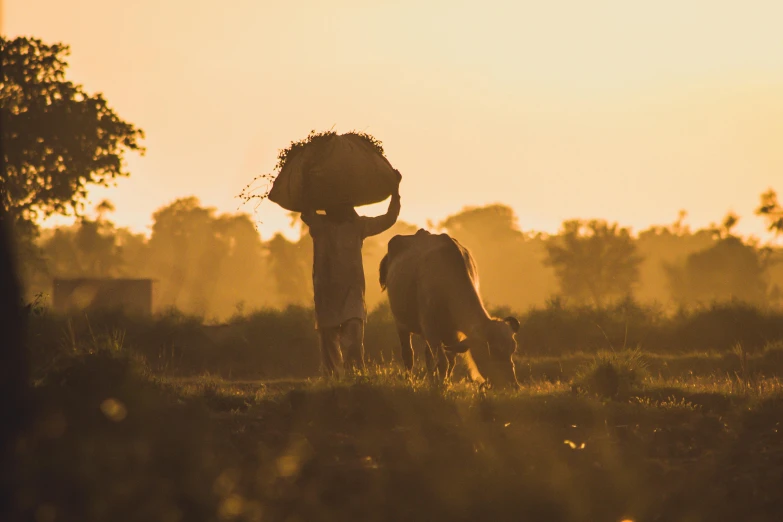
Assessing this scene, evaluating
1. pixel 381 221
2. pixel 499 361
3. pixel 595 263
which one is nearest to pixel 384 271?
pixel 381 221

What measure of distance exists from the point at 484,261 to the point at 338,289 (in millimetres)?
90878

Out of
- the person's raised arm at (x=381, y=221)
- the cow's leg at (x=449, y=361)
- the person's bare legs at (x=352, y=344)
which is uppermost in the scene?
the person's raised arm at (x=381, y=221)

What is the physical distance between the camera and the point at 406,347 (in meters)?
14.6

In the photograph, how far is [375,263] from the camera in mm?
103750

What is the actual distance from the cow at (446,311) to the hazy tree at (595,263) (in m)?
57.5

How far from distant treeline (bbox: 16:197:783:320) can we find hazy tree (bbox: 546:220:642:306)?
0.26 feet

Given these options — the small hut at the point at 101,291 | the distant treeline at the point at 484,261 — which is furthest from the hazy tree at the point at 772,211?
the small hut at the point at 101,291

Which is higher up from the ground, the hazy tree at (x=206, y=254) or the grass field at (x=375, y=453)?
the hazy tree at (x=206, y=254)

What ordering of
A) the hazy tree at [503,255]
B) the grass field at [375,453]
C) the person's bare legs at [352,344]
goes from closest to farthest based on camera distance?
1. the grass field at [375,453]
2. the person's bare legs at [352,344]
3. the hazy tree at [503,255]

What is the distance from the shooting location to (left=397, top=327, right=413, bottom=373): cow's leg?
14406 mm

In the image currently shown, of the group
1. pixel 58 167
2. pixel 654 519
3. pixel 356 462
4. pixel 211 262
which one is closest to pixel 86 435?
pixel 356 462

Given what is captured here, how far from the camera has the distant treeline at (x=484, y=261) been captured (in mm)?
72125

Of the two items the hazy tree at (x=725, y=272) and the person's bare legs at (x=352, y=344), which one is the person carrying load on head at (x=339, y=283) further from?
the hazy tree at (x=725, y=272)

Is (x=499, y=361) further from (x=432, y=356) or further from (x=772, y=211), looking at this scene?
(x=772, y=211)
